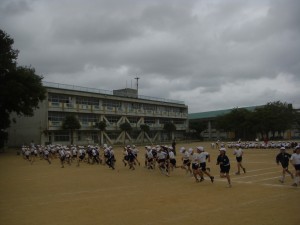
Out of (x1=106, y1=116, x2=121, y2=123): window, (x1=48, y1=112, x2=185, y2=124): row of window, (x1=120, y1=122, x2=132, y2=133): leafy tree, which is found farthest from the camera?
(x1=106, y1=116, x2=121, y2=123): window

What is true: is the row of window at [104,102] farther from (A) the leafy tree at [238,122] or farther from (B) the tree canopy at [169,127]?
(A) the leafy tree at [238,122]

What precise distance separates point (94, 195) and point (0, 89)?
34526mm

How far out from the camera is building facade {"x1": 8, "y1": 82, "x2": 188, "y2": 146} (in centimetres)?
6062

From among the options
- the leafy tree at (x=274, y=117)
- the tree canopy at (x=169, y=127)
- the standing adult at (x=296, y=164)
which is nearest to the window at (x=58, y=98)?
the tree canopy at (x=169, y=127)

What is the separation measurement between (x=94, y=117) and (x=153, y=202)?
57864 millimetres

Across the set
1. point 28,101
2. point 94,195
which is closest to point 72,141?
Answer: point 28,101

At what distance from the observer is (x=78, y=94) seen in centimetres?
6531

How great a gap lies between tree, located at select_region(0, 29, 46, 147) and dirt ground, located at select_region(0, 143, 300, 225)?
93.1 ft

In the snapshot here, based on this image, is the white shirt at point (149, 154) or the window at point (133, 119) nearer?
the white shirt at point (149, 154)

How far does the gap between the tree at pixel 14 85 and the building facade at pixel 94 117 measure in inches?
416

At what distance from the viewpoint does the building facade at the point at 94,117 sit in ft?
199

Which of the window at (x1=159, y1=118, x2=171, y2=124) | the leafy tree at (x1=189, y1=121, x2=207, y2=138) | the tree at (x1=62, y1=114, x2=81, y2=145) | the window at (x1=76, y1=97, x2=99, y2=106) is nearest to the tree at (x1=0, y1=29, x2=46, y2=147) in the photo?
the tree at (x1=62, y1=114, x2=81, y2=145)

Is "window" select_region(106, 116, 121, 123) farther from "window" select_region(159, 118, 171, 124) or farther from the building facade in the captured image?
"window" select_region(159, 118, 171, 124)

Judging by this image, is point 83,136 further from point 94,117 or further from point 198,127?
point 198,127
